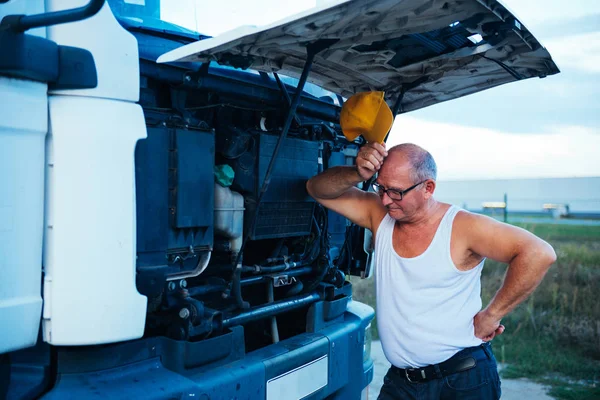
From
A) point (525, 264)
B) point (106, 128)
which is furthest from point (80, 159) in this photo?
point (525, 264)

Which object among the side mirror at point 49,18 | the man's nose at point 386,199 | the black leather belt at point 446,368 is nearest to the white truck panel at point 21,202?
the side mirror at point 49,18

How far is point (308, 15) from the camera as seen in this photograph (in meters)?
2.19

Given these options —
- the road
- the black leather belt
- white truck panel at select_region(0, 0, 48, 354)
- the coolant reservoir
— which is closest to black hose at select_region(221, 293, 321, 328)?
the coolant reservoir

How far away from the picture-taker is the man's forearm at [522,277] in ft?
8.25

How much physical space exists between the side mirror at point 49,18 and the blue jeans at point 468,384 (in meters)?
2.10

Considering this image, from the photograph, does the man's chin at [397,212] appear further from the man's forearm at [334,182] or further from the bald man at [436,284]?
the man's forearm at [334,182]

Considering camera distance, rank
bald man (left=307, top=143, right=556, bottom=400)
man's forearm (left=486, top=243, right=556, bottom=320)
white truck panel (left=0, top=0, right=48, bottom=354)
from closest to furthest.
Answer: white truck panel (left=0, top=0, right=48, bottom=354)
man's forearm (left=486, top=243, right=556, bottom=320)
bald man (left=307, top=143, right=556, bottom=400)

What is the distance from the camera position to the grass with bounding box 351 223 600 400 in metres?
5.61

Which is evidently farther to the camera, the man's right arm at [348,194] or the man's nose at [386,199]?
the man's right arm at [348,194]

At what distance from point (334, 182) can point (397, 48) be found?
75cm

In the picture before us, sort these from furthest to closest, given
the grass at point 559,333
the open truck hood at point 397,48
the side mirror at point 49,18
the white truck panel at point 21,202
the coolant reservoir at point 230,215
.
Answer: the grass at point 559,333
the coolant reservoir at point 230,215
the open truck hood at point 397,48
the white truck panel at point 21,202
the side mirror at point 49,18

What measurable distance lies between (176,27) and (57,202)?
1.60 m

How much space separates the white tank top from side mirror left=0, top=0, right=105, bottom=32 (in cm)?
170

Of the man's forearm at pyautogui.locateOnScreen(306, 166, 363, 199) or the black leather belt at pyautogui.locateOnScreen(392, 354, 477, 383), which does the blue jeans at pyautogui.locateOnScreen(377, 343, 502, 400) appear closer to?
the black leather belt at pyautogui.locateOnScreen(392, 354, 477, 383)
